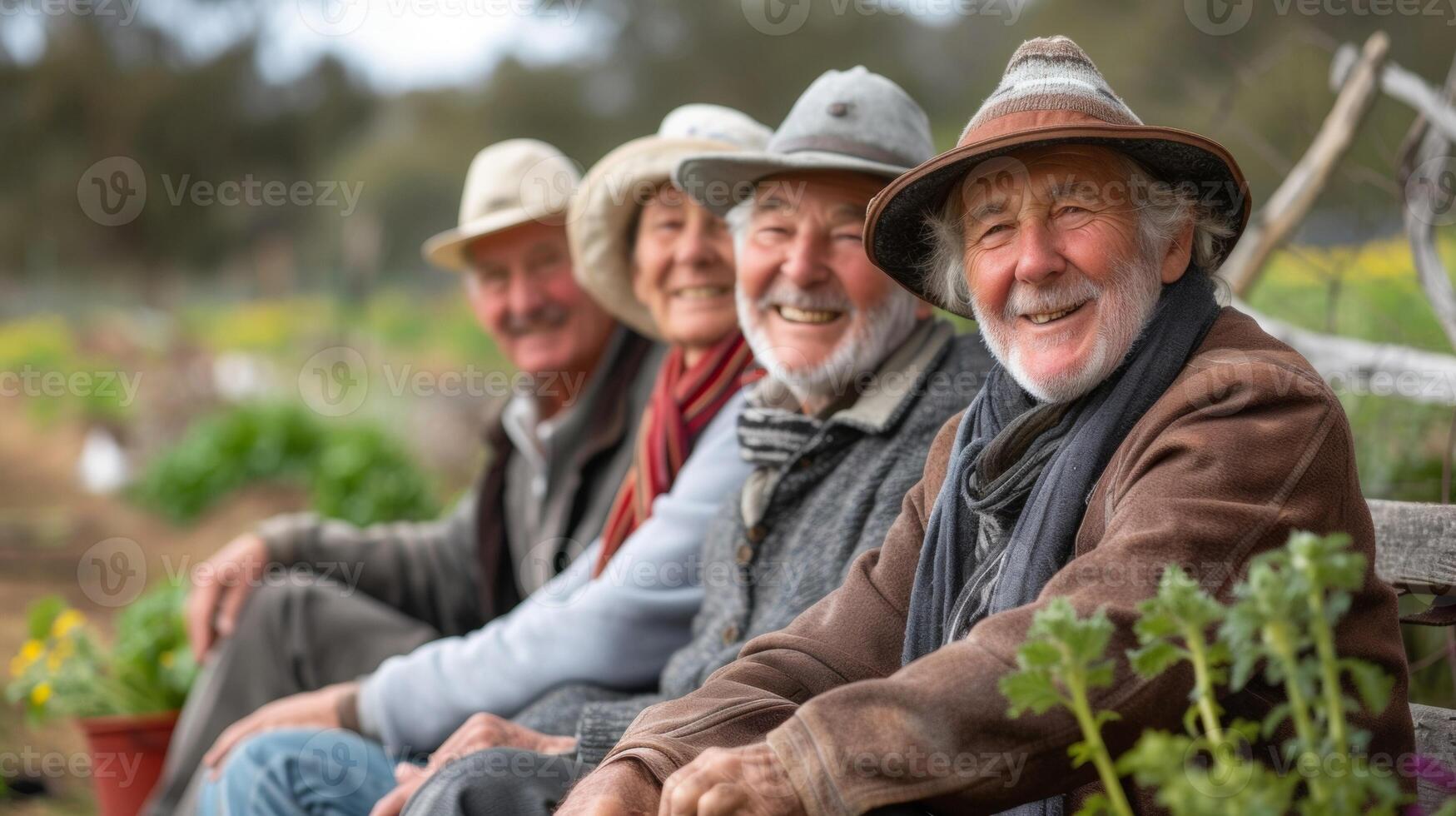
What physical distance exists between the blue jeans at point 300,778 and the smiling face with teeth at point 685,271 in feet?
4.16

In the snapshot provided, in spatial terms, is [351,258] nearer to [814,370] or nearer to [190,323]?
[190,323]

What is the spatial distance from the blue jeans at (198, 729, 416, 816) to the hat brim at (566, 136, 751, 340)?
1.43 meters

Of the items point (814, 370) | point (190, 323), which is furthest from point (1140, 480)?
point (190, 323)

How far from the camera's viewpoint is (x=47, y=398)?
1183 cm

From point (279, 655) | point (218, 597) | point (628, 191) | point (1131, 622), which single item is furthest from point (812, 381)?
point (218, 597)

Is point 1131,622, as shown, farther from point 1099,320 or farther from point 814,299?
point 814,299

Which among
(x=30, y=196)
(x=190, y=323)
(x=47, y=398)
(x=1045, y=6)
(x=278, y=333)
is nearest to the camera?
(x=1045, y=6)

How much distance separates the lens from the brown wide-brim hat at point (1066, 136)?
2.07 meters

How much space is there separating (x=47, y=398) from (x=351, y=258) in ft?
9.85

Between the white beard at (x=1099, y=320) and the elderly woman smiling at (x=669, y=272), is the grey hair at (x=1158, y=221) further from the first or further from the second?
the elderly woman smiling at (x=669, y=272)

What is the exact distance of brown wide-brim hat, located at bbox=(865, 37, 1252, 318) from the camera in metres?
2.07

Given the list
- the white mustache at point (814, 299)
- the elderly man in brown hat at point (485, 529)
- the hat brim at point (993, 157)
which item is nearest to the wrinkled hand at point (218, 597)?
the elderly man in brown hat at point (485, 529)

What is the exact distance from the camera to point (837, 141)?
3006 millimetres

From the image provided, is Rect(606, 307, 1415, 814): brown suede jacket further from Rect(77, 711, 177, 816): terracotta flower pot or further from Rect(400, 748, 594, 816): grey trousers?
Rect(77, 711, 177, 816): terracotta flower pot
